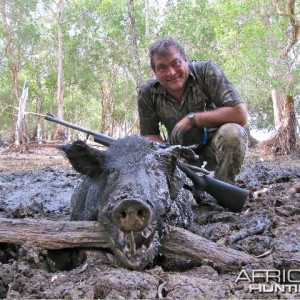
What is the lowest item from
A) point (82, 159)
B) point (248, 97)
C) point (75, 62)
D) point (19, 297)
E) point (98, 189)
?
point (19, 297)

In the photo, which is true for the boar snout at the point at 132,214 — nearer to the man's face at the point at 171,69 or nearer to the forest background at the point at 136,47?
the man's face at the point at 171,69

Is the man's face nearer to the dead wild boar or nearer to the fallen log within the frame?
the dead wild boar

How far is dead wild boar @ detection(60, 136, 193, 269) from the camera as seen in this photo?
2391mm

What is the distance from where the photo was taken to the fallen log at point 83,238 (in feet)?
9.07

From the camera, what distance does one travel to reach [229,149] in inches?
182

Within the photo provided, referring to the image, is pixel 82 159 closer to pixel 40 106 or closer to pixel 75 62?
pixel 75 62

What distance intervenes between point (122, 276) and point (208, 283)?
0.45 m

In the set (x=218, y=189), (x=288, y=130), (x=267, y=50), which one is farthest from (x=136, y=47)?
(x=218, y=189)

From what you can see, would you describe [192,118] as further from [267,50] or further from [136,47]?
[136,47]

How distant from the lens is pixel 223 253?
271 centimetres

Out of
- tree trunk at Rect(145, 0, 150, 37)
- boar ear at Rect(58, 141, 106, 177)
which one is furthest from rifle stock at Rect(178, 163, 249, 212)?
tree trunk at Rect(145, 0, 150, 37)

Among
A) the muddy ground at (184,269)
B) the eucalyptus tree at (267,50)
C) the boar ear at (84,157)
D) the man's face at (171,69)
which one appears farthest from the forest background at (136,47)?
the boar ear at (84,157)

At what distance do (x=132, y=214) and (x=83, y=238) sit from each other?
69cm

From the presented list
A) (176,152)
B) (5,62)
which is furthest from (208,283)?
(5,62)
